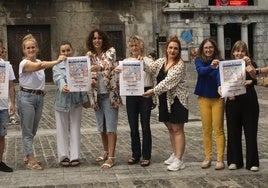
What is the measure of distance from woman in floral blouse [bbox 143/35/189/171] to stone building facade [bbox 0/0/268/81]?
1673cm

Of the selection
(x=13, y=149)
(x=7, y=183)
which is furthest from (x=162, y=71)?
(x=13, y=149)

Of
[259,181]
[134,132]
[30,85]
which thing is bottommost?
[259,181]

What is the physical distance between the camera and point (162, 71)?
7531 millimetres

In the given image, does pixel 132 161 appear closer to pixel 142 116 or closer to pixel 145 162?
pixel 145 162

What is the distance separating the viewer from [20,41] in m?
25.4

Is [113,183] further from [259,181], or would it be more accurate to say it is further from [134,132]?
[259,181]

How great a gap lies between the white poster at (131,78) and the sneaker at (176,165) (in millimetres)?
1120

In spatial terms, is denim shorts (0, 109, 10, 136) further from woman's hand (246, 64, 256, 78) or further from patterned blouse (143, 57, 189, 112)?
woman's hand (246, 64, 256, 78)

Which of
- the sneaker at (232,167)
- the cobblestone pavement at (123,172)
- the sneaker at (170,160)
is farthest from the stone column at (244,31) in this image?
the sneaker at (232,167)

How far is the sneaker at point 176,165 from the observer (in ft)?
24.2

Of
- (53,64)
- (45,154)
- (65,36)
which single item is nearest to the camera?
(53,64)

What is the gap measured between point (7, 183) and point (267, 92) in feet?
51.4

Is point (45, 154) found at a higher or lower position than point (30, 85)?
lower

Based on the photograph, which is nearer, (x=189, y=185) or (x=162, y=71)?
(x=189, y=185)
